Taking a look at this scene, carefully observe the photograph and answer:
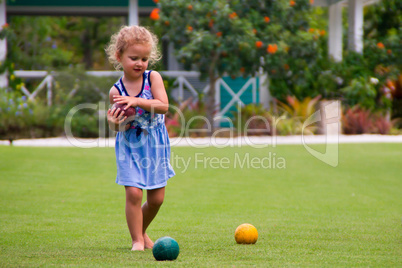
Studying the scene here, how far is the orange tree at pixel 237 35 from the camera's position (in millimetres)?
15352

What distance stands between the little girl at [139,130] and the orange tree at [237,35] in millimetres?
10486

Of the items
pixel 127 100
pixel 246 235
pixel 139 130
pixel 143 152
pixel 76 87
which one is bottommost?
pixel 246 235

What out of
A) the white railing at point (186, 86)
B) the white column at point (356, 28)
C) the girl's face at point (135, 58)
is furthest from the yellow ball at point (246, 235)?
the white column at point (356, 28)

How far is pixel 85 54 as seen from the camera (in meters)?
32.8

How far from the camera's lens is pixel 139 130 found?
15.4 feet

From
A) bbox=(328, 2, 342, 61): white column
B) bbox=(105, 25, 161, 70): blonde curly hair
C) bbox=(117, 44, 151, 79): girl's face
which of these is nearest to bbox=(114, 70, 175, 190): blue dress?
bbox=(117, 44, 151, 79): girl's face

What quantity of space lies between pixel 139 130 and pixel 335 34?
15283mm

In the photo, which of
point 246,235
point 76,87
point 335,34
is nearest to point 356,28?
point 335,34

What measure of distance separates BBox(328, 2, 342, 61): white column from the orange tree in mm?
2436

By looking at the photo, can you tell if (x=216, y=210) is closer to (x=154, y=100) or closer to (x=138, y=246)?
(x=138, y=246)

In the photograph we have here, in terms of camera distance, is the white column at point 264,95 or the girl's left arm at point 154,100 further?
the white column at point 264,95

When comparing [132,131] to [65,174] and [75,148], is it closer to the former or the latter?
[65,174]

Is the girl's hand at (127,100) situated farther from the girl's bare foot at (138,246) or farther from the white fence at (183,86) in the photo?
the white fence at (183,86)

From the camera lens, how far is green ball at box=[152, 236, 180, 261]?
4023mm
